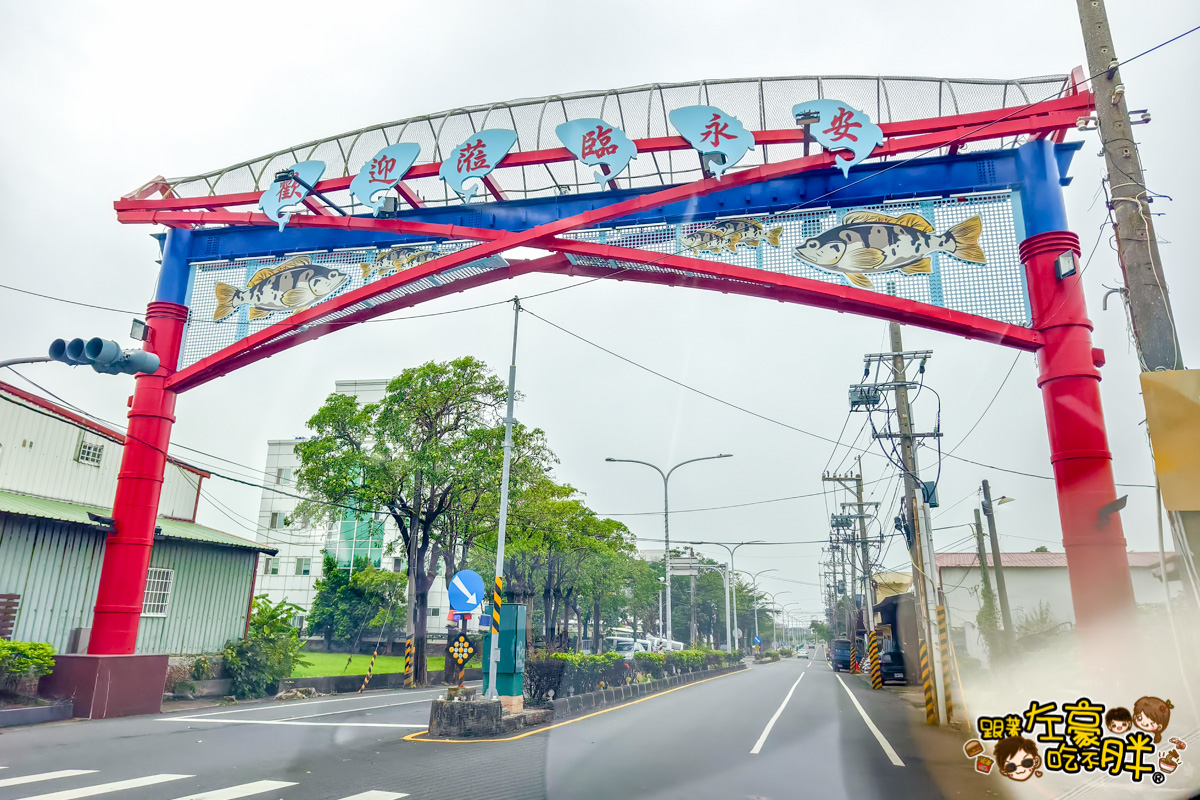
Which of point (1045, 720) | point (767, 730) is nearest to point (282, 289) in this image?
point (767, 730)

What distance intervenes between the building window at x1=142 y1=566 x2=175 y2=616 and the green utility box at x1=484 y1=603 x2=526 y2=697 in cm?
964

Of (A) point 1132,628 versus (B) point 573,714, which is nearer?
(A) point 1132,628

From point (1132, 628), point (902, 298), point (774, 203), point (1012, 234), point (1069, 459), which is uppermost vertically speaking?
point (774, 203)

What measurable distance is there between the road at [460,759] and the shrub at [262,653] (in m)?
3.71

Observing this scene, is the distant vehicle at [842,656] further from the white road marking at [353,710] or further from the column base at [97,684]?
the column base at [97,684]

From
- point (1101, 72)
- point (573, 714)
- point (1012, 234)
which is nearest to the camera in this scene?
point (1101, 72)

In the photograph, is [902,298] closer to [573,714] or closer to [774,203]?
[774,203]

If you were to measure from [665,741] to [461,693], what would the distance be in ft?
11.9

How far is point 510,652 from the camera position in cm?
1305

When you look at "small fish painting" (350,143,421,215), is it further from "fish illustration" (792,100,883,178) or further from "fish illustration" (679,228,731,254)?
"fish illustration" (792,100,883,178)

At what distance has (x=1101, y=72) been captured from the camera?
6.73 m

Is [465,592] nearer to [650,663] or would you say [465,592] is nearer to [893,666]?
[650,663]

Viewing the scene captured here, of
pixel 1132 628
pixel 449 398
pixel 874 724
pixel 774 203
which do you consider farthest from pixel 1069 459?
pixel 449 398

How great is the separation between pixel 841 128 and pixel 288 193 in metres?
10.5
